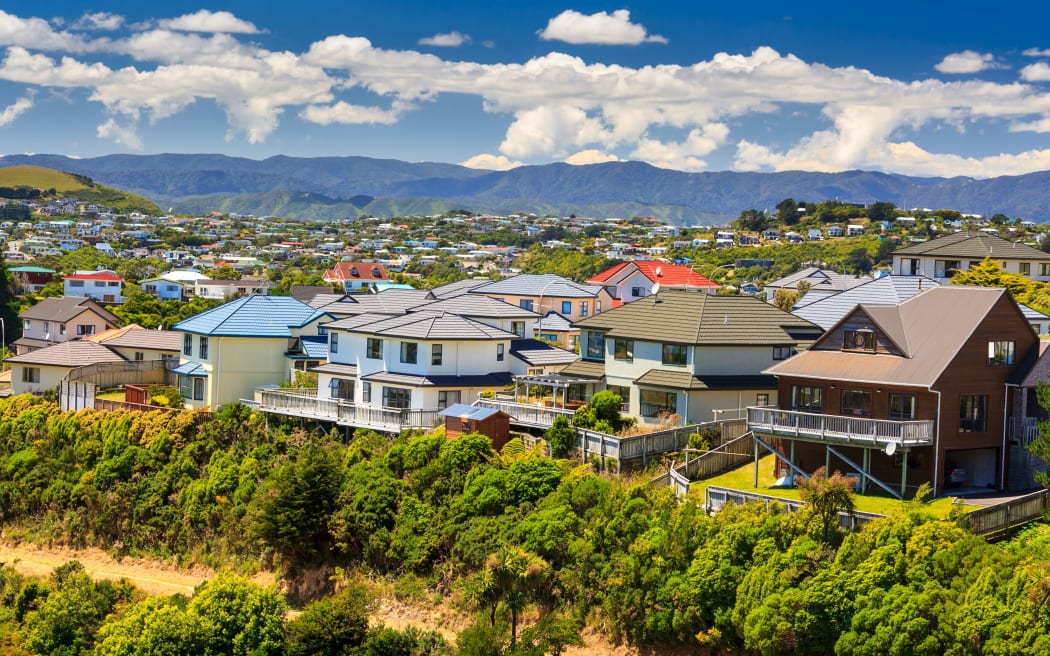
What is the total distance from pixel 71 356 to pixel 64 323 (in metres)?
18.0

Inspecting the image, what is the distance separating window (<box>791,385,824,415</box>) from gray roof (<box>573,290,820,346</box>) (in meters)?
6.54

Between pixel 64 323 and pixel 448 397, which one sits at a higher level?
pixel 64 323

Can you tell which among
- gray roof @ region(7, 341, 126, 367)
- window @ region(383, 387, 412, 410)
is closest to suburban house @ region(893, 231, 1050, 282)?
window @ region(383, 387, 412, 410)

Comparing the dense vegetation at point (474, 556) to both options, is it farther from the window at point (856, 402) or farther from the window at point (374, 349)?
the window at point (856, 402)

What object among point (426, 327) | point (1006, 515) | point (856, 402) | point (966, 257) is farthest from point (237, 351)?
point (966, 257)

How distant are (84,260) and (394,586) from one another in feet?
485

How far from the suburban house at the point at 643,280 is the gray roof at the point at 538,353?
38.4m

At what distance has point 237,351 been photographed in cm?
5562

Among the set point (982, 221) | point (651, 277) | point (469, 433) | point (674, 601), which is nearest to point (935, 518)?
point (674, 601)

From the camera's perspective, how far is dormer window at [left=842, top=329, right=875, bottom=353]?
3975cm

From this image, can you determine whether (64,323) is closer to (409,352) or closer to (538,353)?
(409,352)

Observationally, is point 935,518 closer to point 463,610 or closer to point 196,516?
point 463,610

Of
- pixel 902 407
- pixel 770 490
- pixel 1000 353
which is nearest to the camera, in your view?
pixel 902 407

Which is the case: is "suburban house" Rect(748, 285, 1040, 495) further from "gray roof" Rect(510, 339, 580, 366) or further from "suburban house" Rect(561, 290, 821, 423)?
"gray roof" Rect(510, 339, 580, 366)
